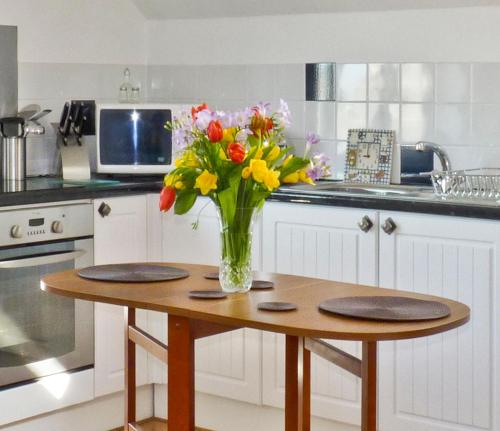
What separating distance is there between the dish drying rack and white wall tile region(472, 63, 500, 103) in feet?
1.33

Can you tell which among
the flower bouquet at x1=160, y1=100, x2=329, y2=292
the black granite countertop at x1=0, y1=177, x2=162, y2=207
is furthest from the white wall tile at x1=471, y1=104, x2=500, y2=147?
the flower bouquet at x1=160, y1=100, x2=329, y2=292

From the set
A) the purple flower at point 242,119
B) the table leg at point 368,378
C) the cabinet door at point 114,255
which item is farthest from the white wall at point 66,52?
the table leg at point 368,378

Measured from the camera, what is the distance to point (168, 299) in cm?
285

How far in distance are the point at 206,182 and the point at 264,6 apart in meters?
2.16

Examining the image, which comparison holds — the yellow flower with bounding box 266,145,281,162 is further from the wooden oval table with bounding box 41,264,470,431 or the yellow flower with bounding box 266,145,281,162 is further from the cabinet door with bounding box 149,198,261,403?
the cabinet door with bounding box 149,198,261,403

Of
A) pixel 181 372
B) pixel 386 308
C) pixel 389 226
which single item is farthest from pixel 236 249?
pixel 389 226

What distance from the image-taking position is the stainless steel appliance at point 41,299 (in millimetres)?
4090

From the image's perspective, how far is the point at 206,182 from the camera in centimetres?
285

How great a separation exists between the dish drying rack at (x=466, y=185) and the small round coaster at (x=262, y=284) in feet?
3.43

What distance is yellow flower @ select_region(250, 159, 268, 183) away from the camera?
2.81 meters

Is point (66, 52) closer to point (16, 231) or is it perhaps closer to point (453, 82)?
point (16, 231)

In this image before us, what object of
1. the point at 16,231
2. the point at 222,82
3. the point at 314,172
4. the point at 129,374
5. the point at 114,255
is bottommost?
the point at 129,374

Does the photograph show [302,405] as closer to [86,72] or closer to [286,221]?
[286,221]

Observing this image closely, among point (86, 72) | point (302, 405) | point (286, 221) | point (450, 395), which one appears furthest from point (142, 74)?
point (302, 405)
